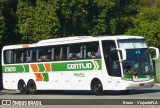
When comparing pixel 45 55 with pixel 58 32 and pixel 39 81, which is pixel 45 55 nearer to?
pixel 39 81

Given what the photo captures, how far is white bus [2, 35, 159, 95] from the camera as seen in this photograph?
80.6 ft

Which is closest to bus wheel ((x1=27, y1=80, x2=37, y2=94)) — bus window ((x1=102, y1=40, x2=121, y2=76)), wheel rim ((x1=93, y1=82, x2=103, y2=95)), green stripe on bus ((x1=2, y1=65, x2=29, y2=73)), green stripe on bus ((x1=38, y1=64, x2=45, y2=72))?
green stripe on bus ((x1=2, y1=65, x2=29, y2=73))

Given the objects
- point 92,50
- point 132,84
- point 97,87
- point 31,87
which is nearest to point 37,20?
point 31,87

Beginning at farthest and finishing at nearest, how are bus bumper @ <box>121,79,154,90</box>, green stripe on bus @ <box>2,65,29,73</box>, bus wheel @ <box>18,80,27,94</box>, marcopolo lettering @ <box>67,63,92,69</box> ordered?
1. bus wheel @ <box>18,80,27,94</box>
2. green stripe on bus @ <box>2,65,29,73</box>
3. marcopolo lettering @ <box>67,63,92,69</box>
4. bus bumper @ <box>121,79,154,90</box>

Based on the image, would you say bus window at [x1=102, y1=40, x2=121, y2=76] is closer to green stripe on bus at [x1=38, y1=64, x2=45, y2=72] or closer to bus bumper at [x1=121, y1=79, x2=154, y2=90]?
bus bumper at [x1=121, y1=79, x2=154, y2=90]

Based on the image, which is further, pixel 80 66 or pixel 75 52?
pixel 75 52

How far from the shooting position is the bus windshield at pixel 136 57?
24500mm

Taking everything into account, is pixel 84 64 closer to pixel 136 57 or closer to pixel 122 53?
pixel 122 53

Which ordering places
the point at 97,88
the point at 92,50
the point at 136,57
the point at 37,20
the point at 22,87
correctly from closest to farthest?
the point at 136,57
the point at 97,88
the point at 92,50
the point at 22,87
the point at 37,20

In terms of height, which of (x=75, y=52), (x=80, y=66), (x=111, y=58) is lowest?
(x=80, y=66)

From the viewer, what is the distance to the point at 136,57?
24.8 metres

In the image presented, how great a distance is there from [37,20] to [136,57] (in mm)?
17105

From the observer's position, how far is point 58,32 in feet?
132

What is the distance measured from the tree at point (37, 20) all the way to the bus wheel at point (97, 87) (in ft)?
46.9
